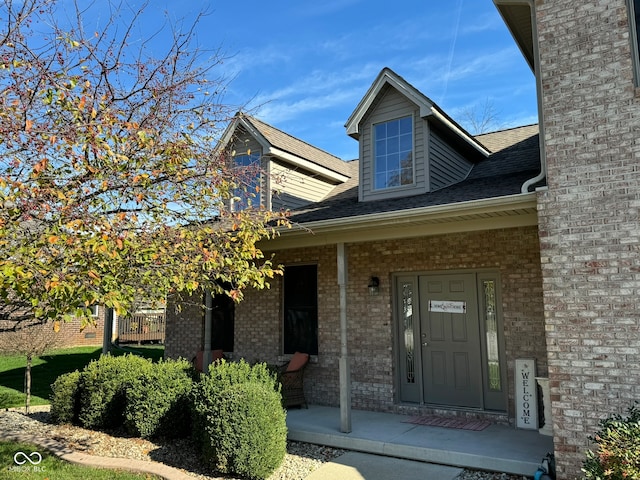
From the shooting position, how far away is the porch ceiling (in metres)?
6.23

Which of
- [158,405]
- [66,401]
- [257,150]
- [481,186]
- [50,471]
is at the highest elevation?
[257,150]

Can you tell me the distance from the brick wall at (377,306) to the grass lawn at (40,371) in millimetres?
4807

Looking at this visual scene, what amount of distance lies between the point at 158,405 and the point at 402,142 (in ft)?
19.9

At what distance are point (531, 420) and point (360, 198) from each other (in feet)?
15.4

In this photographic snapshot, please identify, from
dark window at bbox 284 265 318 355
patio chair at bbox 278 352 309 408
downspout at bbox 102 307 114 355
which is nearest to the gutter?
dark window at bbox 284 265 318 355

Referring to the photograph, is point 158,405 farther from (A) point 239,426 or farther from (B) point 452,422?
(B) point 452,422

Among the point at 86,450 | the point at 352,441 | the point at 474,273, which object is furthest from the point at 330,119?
the point at 86,450

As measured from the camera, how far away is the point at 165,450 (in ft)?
22.4

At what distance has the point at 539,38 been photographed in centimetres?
600

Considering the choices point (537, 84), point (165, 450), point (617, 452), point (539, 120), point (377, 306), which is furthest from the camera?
point (377, 306)

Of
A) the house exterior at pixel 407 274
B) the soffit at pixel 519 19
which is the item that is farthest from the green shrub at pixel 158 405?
the soffit at pixel 519 19

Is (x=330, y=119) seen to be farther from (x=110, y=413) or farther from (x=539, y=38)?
(x=110, y=413)

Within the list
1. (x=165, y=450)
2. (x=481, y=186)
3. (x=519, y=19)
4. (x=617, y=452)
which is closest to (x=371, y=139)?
(x=481, y=186)

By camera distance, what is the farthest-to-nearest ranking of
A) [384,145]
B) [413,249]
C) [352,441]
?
1. [384,145]
2. [413,249]
3. [352,441]
